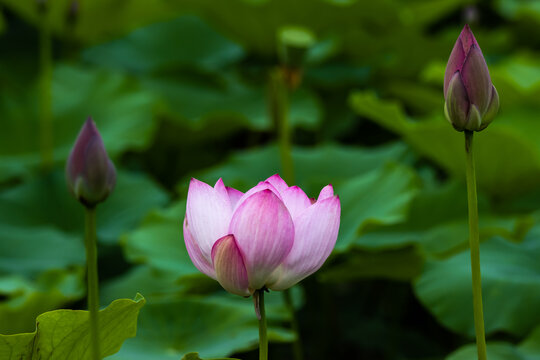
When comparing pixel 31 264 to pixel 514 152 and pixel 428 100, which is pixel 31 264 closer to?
pixel 514 152

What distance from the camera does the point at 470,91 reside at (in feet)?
1.71

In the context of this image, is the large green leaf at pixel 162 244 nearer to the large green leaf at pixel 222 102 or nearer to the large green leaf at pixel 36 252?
the large green leaf at pixel 36 252

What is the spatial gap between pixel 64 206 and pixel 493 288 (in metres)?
0.99

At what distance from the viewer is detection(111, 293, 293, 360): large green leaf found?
0.92 meters

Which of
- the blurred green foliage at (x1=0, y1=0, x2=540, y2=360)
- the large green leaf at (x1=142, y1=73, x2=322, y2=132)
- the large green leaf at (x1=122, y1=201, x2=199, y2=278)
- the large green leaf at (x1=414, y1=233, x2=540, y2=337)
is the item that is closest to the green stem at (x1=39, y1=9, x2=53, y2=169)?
the blurred green foliage at (x1=0, y1=0, x2=540, y2=360)

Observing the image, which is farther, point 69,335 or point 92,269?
point 69,335

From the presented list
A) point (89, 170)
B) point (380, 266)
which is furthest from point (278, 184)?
point (380, 266)

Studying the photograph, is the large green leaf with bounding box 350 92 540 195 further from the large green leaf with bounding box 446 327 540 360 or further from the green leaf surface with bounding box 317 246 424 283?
the large green leaf with bounding box 446 327 540 360

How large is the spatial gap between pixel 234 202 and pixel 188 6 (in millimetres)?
1629

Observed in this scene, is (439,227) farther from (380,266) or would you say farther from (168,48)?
(168,48)

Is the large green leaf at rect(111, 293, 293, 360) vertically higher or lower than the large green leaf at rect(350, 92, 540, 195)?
lower

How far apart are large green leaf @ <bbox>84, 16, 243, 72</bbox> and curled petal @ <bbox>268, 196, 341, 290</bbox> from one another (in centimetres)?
175

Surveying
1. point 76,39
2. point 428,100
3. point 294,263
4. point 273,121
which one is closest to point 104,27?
point 76,39

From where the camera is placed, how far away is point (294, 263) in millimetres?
498
